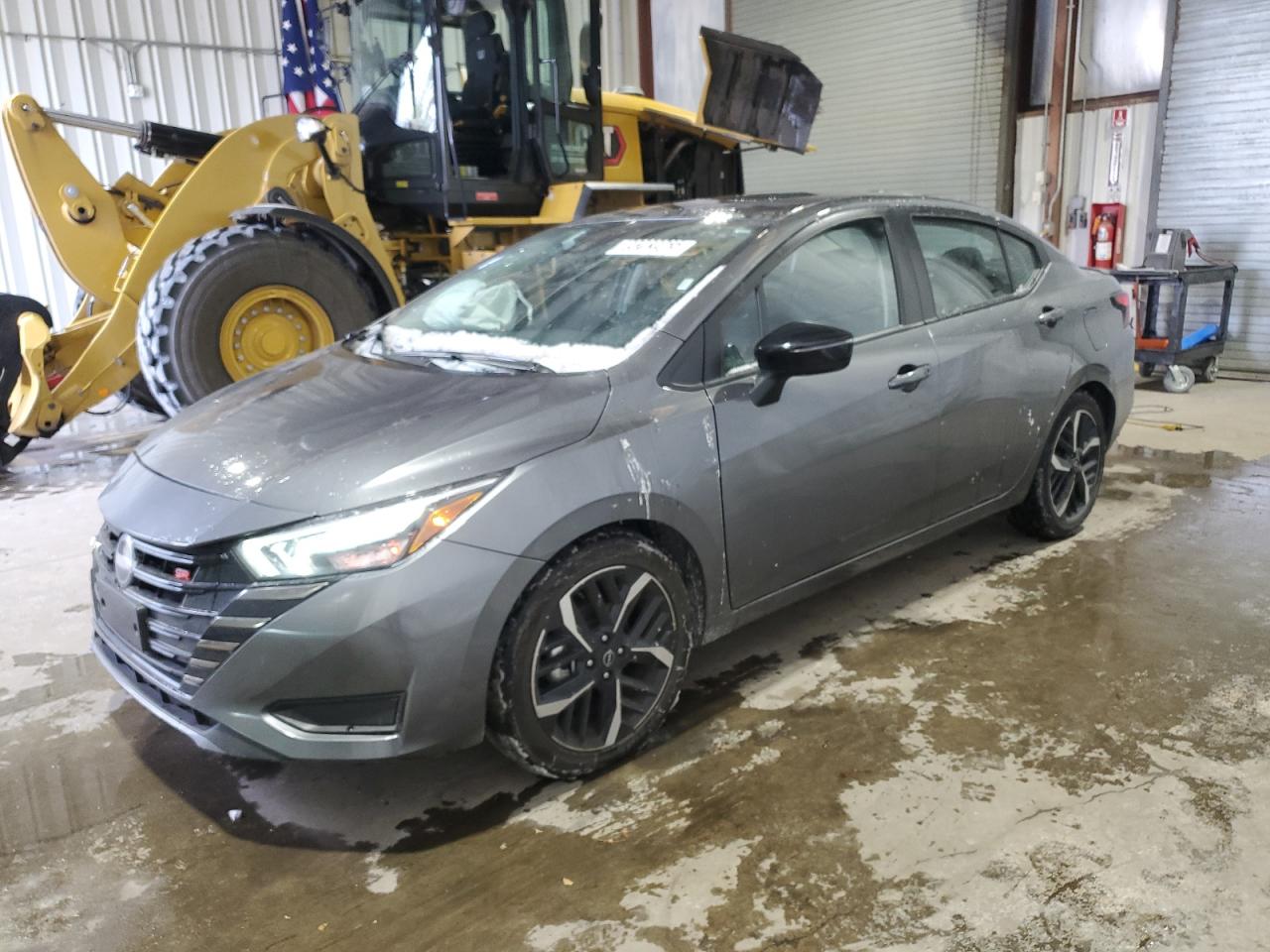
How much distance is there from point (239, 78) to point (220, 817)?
10.1 metres

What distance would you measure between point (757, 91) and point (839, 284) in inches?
210

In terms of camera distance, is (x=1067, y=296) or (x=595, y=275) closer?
(x=595, y=275)

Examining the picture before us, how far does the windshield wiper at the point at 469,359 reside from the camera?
259 cm

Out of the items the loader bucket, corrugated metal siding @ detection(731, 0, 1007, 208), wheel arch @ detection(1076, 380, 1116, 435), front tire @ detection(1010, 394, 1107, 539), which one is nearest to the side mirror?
front tire @ detection(1010, 394, 1107, 539)

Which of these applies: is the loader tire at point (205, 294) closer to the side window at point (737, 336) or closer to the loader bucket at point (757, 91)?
the side window at point (737, 336)

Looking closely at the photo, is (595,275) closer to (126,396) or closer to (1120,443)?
(1120,443)

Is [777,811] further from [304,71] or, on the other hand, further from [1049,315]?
[304,71]

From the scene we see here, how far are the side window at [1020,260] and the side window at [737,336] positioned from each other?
1.45m

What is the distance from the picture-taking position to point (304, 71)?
9742mm

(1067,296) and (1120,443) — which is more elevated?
(1067,296)

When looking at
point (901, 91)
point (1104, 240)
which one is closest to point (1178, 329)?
point (1104, 240)

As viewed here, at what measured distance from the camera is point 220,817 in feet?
7.79

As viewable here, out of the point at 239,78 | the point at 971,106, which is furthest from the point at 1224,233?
the point at 239,78

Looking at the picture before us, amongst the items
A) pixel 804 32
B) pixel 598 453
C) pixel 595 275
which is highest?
pixel 804 32
